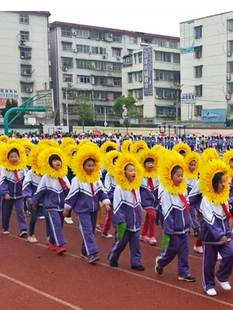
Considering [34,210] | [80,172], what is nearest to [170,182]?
[80,172]

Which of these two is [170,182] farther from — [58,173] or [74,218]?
[74,218]

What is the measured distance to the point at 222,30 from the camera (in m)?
56.4

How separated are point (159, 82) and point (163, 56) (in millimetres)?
3294

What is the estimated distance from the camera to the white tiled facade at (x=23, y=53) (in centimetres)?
6300

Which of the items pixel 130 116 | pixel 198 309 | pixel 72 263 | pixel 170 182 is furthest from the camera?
pixel 130 116

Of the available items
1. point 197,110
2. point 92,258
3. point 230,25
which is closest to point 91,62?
point 197,110

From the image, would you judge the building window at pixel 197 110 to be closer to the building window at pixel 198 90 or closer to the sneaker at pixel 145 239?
the building window at pixel 198 90

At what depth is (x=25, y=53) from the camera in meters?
64.6

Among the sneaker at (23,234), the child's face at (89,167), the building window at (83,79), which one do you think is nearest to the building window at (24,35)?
the building window at (83,79)

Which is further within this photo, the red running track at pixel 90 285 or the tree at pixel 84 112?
the tree at pixel 84 112

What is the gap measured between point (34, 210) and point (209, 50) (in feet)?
170

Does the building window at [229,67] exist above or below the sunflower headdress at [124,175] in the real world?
above

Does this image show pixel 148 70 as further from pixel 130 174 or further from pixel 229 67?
pixel 130 174

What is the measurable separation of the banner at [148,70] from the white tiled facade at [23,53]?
491 inches
